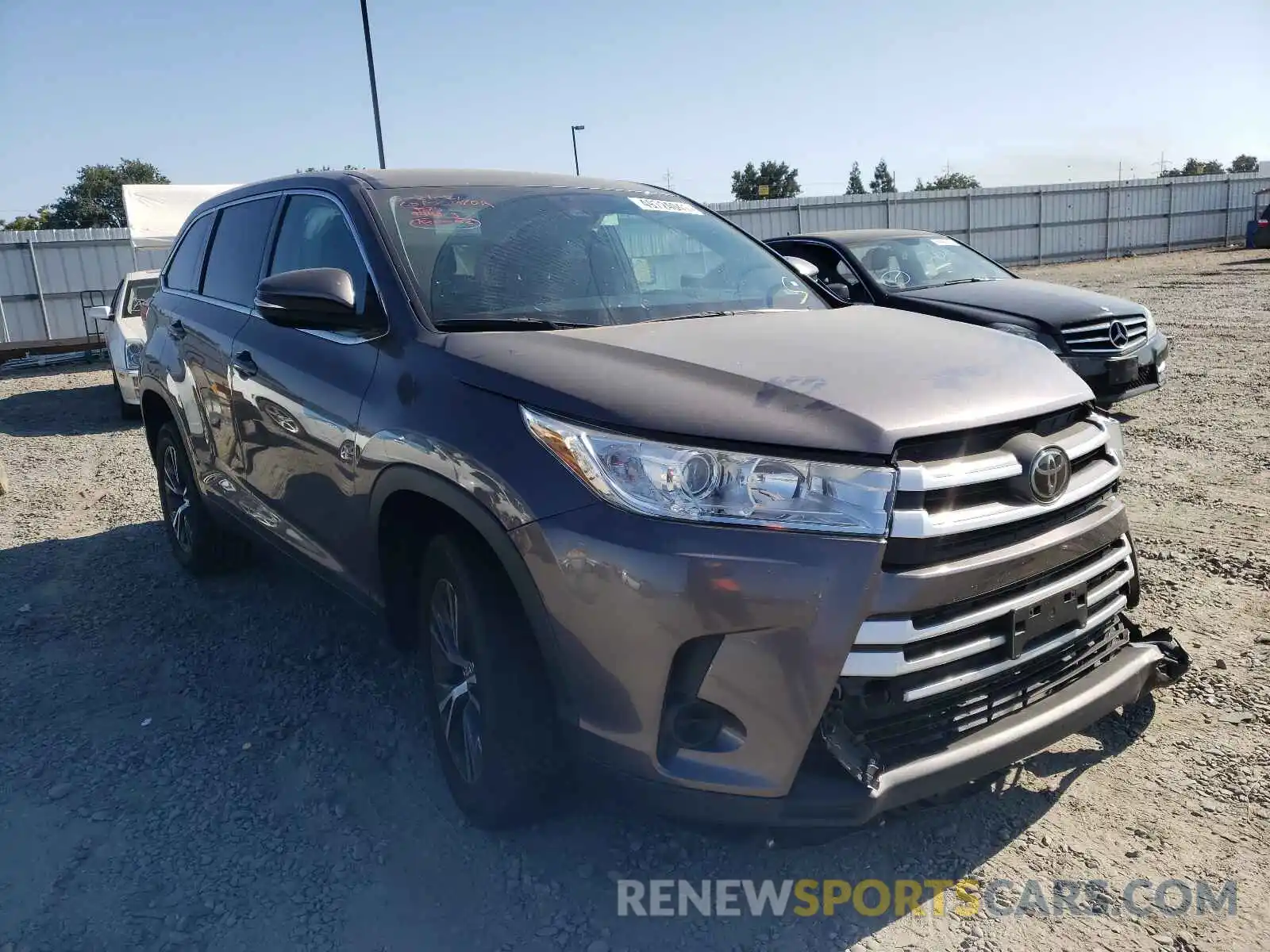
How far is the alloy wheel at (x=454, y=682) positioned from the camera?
2.67m

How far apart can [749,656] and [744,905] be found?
84 centimetres

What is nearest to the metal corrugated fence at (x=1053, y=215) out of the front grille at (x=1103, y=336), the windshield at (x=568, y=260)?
the front grille at (x=1103, y=336)

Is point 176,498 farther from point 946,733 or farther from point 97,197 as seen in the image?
point 97,197

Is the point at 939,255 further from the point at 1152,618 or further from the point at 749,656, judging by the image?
the point at 749,656

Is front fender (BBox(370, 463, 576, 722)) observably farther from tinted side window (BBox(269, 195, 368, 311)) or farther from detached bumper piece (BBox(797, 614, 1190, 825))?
tinted side window (BBox(269, 195, 368, 311))

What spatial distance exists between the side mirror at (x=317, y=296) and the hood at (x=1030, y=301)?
19.7 ft

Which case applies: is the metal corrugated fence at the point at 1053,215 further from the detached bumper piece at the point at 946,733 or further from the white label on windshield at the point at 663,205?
the detached bumper piece at the point at 946,733

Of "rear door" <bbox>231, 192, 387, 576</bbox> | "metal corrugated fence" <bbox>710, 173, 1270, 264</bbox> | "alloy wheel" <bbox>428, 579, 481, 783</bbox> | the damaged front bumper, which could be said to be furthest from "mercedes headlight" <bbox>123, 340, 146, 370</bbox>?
"metal corrugated fence" <bbox>710, 173, 1270, 264</bbox>

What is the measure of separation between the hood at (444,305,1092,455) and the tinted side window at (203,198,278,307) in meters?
1.75

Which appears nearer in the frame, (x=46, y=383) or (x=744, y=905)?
(x=744, y=905)

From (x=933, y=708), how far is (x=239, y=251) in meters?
3.58

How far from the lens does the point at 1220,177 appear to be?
32031 mm

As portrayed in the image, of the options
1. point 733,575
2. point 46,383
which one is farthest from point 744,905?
point 46,383

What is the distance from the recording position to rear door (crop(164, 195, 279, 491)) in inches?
161
